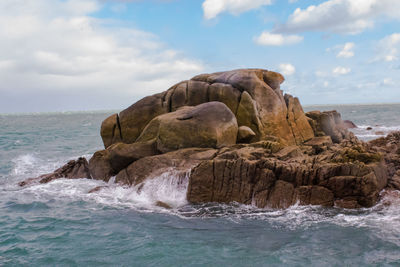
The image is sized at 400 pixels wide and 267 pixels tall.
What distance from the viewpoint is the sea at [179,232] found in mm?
7645

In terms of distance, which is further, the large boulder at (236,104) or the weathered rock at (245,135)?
the large boulder at (236,104)

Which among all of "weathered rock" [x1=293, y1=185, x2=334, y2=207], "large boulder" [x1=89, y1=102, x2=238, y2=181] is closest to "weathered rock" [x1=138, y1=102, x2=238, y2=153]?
"large boulder" [x1=89, y1=102, x2=238, y2=181]

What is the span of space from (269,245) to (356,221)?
9.27ft

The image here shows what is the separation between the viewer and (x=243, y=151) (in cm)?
1249

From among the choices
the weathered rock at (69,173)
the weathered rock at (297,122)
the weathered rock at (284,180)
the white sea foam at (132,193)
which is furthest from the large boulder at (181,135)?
the weathered rock at (297,122)

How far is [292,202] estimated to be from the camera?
422 inches

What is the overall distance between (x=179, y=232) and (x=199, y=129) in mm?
5548

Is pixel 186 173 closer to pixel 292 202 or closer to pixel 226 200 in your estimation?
pixel 226 200

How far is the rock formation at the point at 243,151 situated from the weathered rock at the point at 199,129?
4 cm

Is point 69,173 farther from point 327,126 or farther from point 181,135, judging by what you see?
point 327,126

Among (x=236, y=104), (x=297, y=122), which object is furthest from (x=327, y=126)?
(x=236, y=104)

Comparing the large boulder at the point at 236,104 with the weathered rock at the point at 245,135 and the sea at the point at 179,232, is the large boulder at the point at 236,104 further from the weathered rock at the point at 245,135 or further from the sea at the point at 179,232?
the sea at the point at 179,232

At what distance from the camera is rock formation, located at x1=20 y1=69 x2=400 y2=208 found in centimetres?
1078

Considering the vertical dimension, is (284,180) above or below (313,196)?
above
